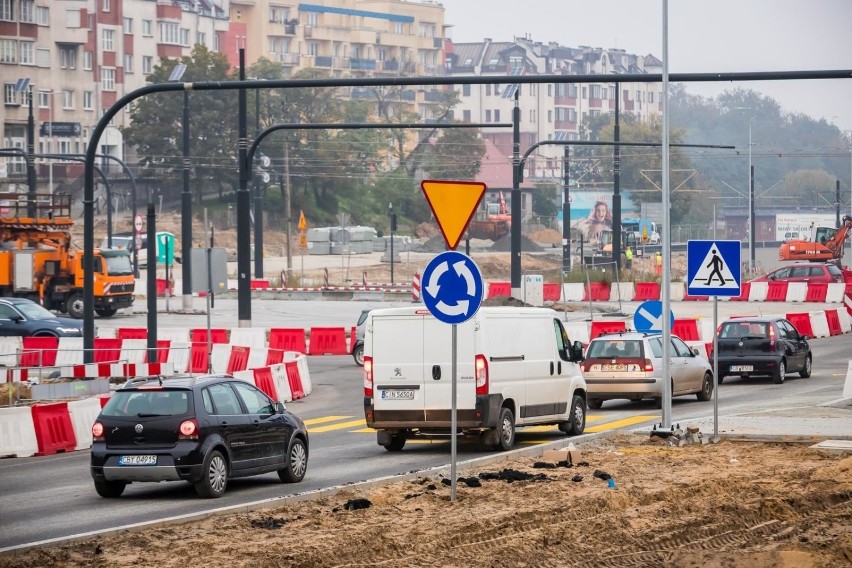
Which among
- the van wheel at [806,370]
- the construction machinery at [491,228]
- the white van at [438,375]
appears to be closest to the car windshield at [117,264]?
the van wheel at [806,370]

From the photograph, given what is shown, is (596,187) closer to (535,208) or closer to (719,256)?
(535,208)

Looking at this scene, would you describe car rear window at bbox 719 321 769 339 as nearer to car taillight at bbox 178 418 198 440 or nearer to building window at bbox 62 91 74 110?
car taillight at bbox 178 418 198 440

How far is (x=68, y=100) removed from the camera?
119m

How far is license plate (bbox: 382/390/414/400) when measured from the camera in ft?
67.5

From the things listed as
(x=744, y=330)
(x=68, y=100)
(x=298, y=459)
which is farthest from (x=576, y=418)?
(x=68, y=100)

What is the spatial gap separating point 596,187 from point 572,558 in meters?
148

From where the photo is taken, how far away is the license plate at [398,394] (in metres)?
20.6

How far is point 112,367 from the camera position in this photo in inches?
1331

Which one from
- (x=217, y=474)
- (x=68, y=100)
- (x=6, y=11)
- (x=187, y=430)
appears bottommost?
(x=217, y=474)

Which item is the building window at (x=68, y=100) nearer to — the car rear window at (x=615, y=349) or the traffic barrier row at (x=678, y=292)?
the traffic barrier row at (x=678, y=292)

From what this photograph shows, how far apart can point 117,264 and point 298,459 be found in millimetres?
42599

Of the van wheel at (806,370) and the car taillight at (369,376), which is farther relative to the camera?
the van wheel at (806,370)

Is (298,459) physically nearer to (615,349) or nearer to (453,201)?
(453,201)

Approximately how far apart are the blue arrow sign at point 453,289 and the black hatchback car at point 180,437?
372 centimetres
